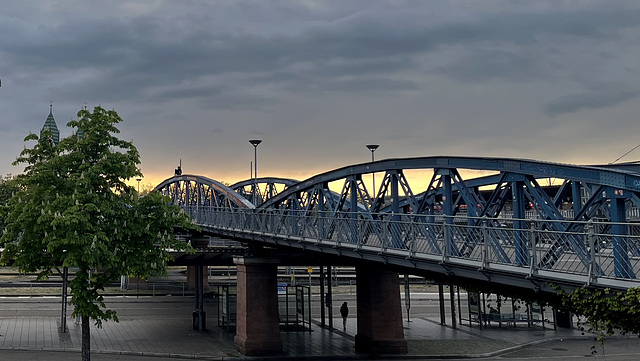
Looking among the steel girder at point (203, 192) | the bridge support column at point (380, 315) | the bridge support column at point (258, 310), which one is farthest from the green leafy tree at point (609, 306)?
the steel girder at point (203, 192)

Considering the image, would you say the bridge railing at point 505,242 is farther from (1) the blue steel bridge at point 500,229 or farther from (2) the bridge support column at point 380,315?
(2) the bridge support column at point 380,315

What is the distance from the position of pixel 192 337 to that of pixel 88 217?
52.9 feet

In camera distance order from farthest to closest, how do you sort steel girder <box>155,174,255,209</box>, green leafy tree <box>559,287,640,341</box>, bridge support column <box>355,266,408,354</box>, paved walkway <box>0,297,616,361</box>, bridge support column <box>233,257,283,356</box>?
steel girder <box>155,174,255,209</box>
bridge support column <box>355,266,408,354</box>
bridge support column <box>233,257,283,356</box>
paved walkway <box>0,297,616,361</box>
green leafy tree <box>559,287,640,341</box>

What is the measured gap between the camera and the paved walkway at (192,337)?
3106 centimetres

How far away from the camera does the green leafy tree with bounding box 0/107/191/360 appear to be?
20844mm

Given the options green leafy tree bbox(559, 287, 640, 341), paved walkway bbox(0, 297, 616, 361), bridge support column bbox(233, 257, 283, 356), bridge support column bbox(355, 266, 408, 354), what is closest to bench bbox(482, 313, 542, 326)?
paved walkway bbox(0, 297, 616, 361)

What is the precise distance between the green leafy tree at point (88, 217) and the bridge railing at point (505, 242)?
5.47 metres

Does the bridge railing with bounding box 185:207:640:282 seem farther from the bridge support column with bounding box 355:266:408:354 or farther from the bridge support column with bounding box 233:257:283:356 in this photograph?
the bridge support column with bounding box 355:266:408:354

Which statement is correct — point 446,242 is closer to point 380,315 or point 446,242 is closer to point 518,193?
point 518,193

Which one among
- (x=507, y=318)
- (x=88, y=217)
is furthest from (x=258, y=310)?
(x=507, y=318)

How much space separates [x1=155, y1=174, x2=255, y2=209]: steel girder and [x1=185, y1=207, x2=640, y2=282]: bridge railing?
53.1 ft

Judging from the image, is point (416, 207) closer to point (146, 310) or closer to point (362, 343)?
point (362, 343)

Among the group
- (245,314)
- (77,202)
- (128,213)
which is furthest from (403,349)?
(77,202)

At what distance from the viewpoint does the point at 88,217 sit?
20891mm
